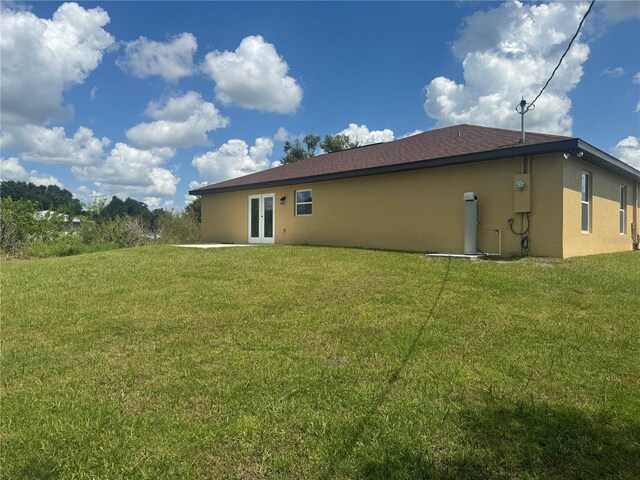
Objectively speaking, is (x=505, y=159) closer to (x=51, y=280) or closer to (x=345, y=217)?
(x=345, y=217)

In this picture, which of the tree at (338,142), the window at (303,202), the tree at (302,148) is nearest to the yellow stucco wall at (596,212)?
the window at (303,202)

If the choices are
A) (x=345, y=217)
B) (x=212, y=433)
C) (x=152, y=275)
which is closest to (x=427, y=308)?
(x=212, y=433)

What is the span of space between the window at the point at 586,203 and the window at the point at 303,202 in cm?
808

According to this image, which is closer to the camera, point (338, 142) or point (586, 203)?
point (586, 203)

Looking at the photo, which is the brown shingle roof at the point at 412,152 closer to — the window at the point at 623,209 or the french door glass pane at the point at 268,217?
the french door glass pane at the point at 268,217

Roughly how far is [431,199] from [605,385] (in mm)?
8286

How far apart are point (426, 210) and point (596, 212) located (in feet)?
15.1

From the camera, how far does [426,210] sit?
11.2 m

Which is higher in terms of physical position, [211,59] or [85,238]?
[211,59]

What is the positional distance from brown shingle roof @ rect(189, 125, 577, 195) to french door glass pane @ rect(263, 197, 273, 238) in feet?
2.28

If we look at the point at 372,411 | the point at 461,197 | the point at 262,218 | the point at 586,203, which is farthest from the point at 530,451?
the point at 262,218

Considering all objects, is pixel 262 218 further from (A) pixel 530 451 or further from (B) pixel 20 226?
(A) pixel 530 451

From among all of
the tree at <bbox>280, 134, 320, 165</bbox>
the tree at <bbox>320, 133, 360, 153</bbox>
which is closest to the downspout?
the tree at <bbox>320, 133, 360, 153</bbox>

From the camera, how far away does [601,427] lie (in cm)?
258
